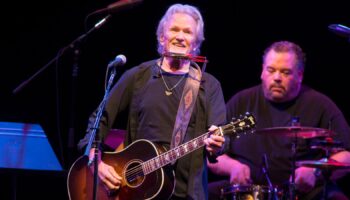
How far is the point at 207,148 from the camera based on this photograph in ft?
11.8

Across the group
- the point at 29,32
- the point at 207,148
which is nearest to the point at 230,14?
the point at 29,32

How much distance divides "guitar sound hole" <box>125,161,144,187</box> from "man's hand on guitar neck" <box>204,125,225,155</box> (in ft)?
1.60

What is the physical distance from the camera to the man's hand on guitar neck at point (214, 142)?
11.5 ft

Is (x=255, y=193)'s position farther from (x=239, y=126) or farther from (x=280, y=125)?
(x=239, y=126)

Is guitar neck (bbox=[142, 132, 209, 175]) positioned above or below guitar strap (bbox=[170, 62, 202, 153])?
below

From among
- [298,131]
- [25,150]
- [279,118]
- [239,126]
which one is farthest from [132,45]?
[239,126]

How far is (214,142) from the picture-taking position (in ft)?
11.5

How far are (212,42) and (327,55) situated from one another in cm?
114

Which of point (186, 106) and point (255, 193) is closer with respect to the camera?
point (186, 106)

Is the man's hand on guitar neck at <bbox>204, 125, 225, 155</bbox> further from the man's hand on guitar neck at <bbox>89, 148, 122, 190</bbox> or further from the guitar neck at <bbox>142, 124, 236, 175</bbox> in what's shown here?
the man's hand on guitar neck at <bbox>89, 148, 122, 190</bbox>

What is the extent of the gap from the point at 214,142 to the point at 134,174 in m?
0.62

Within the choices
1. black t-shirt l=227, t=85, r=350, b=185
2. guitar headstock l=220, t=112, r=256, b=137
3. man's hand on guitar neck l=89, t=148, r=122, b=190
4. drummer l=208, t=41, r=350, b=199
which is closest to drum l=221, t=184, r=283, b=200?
drummer l=208, t=41, r=350, b=199

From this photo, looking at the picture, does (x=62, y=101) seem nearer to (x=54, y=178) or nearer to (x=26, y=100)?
(x=26, y=100)

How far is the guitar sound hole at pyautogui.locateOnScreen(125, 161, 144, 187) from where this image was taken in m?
3.76
